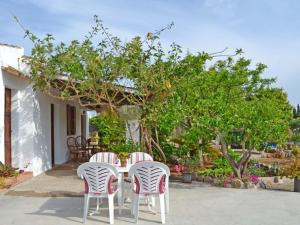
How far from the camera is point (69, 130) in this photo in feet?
62.1

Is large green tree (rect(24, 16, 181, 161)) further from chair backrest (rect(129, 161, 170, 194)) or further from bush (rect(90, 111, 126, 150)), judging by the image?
chair backrest (rect(129, 161, 170, 194))

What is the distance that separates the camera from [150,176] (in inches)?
272

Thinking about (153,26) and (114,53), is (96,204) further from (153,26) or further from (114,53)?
(153,26)

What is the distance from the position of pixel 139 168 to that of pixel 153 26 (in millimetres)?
6508

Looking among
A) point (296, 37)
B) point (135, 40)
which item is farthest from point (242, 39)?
point (135, 40)

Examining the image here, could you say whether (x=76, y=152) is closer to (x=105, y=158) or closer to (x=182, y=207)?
(x=105, y=158)

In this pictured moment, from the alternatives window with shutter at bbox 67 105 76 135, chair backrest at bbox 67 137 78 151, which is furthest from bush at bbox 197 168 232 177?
window with shutter at bbox 67 105 76 135

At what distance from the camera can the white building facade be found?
11.1m

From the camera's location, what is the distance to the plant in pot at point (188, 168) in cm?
1168

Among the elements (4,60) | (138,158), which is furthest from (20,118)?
(138,158)

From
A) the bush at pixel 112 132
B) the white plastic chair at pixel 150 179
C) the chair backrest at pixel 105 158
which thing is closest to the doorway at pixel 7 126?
the bush at pixel 112 132

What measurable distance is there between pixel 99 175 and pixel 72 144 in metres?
11.7

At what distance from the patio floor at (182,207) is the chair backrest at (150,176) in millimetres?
535

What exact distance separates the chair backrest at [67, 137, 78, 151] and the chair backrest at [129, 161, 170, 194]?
11.1 metres
